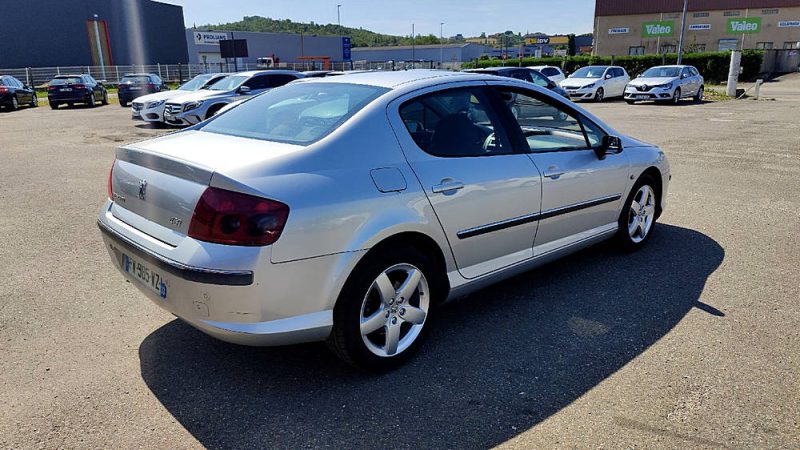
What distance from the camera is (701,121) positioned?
16641 millimetres

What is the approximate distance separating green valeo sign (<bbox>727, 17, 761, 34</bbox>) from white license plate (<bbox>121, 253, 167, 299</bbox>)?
67.1m

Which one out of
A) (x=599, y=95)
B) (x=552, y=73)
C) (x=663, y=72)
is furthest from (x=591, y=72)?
(x=663, y=72)

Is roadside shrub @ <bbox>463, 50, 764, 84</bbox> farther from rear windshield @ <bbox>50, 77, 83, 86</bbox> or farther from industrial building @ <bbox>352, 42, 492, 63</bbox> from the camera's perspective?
industrial building @ <bbox>352, 42, 492, 63</bbox>

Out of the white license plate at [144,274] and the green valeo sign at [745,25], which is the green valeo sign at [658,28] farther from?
the white license plate at [144,274]

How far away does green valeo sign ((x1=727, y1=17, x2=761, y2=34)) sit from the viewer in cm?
5641

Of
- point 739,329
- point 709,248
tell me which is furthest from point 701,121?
point 739,329

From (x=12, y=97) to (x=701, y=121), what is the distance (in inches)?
984

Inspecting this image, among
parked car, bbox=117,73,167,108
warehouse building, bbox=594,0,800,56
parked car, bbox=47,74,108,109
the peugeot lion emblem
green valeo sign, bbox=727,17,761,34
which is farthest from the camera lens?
green valeo sign, bbox=727,17,761,34

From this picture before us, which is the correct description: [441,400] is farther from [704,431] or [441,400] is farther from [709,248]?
[709,248]

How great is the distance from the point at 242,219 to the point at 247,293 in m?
0.34

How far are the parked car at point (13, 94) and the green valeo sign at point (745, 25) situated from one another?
60.4m

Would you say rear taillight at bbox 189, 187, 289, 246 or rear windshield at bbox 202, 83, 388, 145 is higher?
rear windshield at bbox 202, 83, 388, 145

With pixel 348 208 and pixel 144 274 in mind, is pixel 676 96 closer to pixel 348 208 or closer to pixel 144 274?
pixel 348 208

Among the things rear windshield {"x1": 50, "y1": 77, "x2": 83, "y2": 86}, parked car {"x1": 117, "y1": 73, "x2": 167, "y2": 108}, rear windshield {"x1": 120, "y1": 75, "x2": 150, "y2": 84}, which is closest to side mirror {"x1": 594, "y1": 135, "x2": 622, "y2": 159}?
parked car {"x1": 117, "y1": 73, "x2": 167, "y2": 108}
